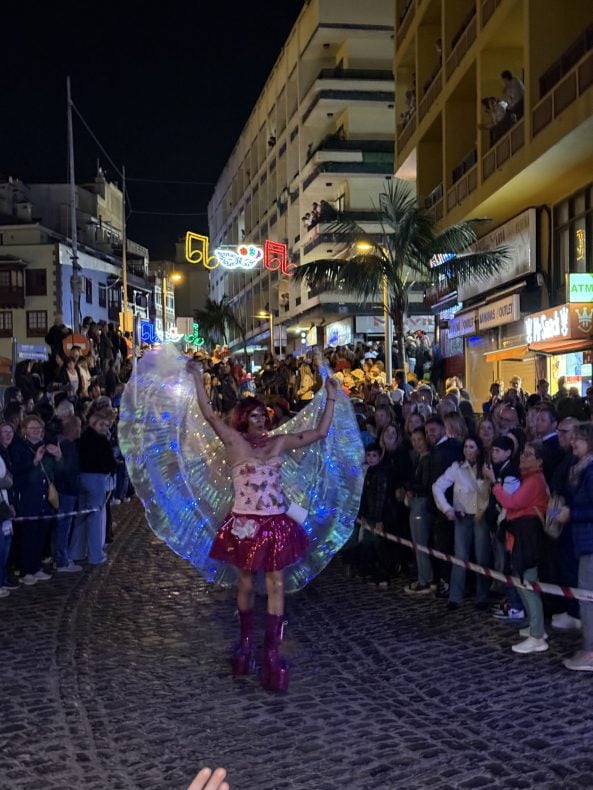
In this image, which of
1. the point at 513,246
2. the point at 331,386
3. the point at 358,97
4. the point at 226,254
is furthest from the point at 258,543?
the point at 226,254

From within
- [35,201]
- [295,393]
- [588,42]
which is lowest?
[295,393]

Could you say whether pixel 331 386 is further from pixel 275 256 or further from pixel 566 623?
pixel 275 256

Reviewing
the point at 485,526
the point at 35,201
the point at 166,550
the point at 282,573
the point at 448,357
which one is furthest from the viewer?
the point at 35,201

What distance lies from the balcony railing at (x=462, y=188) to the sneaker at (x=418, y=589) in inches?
575

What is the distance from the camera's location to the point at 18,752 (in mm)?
5266

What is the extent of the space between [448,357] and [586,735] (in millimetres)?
25557

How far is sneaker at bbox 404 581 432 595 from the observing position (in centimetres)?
915

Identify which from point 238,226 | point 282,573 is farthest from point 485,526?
point 238,226

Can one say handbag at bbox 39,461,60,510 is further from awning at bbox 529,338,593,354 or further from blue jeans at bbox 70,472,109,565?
awning at bbox 529,338,593,354

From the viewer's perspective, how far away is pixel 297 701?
240 inches

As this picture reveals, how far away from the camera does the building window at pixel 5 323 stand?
56769mm

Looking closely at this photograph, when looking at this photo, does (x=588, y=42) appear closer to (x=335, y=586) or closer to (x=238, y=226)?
(x=335, y=586)

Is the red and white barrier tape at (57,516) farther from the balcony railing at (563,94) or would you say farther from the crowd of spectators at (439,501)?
the balcony railing at (563,94)

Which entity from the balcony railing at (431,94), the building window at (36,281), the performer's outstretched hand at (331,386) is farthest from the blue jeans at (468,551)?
the building window at (36,281)
